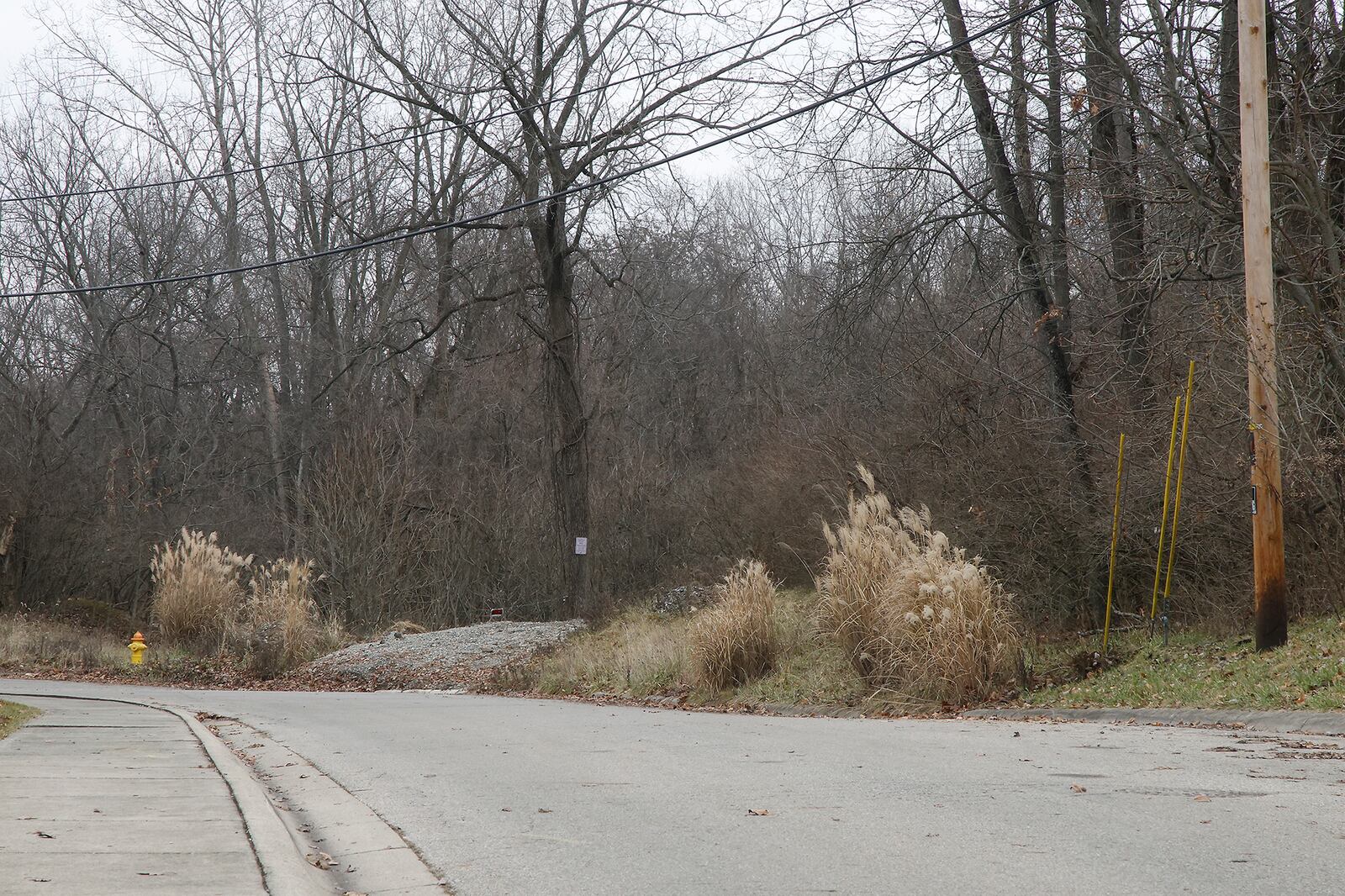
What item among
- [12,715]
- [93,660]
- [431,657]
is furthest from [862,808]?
[93,660]

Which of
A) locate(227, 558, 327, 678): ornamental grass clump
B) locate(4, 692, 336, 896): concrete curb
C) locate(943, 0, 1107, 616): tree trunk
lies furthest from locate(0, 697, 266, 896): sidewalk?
locate(227, 558, 327, 678): ornamental grass clump

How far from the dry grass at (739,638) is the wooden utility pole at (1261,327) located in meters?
6.04

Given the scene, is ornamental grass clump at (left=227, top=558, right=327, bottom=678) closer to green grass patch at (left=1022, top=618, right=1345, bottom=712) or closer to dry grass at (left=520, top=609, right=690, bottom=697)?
dry grass at (left=520, top=609, right=690, bottom=697)

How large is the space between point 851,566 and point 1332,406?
5.43 meters

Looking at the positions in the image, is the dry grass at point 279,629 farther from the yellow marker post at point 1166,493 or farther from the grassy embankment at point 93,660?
the yellow marker post at point 1166,493

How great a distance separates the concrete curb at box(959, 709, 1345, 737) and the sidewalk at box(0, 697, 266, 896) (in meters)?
7.46

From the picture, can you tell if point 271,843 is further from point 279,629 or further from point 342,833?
point 279,629

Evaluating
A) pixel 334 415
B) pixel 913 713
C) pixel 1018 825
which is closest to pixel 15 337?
pixel 334 415

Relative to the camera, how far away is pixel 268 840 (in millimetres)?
5773

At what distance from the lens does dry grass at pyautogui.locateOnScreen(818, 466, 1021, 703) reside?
1330 cm

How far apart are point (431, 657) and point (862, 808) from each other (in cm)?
1669

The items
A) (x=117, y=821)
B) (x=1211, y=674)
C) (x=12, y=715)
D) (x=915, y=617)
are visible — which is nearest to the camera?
(x=117, y=821)

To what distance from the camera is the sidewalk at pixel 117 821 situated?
4.88m

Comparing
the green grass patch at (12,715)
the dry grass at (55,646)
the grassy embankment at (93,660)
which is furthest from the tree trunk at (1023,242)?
the dry grass at (55,646)
